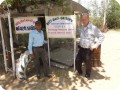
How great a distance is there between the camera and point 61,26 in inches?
300

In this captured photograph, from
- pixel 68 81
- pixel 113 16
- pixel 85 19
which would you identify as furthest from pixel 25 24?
pixel 113 16

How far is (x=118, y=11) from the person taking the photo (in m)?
21.9

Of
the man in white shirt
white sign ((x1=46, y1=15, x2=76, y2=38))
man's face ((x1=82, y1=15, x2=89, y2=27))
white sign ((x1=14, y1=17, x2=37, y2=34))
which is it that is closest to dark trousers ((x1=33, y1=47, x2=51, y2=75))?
white sign ((x1=46, y1=15, x2=76, y2=38))

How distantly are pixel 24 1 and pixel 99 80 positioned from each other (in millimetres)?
3880

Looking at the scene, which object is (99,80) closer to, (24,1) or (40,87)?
(40,87)

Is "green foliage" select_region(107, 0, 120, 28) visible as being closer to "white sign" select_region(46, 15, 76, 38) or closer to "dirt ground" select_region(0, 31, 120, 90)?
"dirt ground" select_region(0, 31, 120, 90)

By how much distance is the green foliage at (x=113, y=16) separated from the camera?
70.5 ft

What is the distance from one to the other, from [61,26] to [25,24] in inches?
47.7

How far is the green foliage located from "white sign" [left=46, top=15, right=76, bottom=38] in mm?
14609

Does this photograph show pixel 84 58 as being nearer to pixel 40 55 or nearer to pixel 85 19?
pixel 85 19

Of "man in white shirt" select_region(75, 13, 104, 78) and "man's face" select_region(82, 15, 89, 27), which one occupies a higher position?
"man's face" select_region(82, 15, 89, 27)

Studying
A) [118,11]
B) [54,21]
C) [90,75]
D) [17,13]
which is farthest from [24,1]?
[118,11]

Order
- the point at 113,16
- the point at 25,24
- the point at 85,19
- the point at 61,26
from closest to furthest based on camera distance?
the point at 85,19, the point at 61,26, the point at 25,24, the point at 113,16

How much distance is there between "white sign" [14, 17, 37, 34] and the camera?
773cm
